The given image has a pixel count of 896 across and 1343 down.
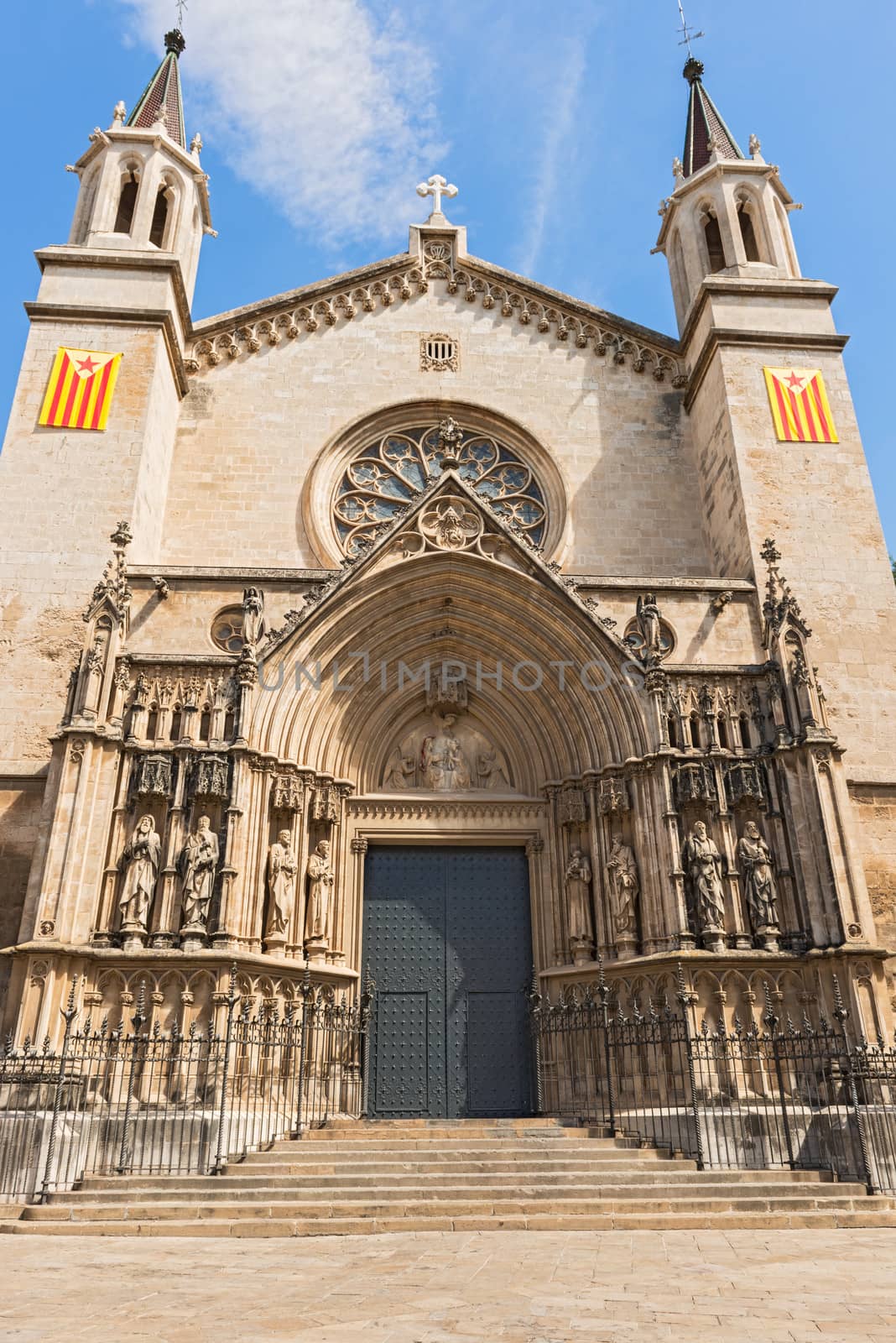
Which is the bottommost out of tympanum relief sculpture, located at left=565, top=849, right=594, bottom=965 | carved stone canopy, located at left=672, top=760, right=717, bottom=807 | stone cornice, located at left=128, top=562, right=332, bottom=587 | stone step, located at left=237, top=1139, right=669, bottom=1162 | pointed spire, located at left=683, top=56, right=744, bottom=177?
stone step, located at left=237, top=1139, right=669, bottom=1162

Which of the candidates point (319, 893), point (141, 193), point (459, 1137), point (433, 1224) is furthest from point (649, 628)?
point (141, 193)

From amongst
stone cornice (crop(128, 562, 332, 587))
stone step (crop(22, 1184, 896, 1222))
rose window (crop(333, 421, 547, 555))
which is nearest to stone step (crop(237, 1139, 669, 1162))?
stone step (crop(22, 1184, 896, 1222))

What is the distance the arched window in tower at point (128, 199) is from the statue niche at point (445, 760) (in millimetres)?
11426

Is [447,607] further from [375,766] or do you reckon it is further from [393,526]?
[375,766]

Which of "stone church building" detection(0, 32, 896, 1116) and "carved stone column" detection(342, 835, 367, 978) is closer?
"stone church building" detection(0, 32, 896, 1116)

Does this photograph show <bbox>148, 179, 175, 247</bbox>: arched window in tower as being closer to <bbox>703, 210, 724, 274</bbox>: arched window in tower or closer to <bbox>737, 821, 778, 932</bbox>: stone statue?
<bbox>703, 210, 724, 274</bbox>: arched window in tower

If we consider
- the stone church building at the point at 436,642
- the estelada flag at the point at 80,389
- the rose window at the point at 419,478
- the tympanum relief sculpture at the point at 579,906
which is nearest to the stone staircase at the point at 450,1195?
the stone church building at the point at 436,642

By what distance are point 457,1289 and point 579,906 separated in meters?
7.83

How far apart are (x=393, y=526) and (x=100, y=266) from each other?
7.69 metres

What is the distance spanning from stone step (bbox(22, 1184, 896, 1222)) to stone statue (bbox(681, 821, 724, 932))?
3.67m

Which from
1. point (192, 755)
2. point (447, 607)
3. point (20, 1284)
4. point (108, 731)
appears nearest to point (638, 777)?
point (447, 607)

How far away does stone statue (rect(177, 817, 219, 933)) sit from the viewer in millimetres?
11633

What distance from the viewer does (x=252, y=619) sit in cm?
1352

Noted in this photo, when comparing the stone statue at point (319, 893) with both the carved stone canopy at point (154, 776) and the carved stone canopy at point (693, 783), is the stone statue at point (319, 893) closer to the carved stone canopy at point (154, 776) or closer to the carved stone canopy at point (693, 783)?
the carved stone canopy at point (154, 776)
